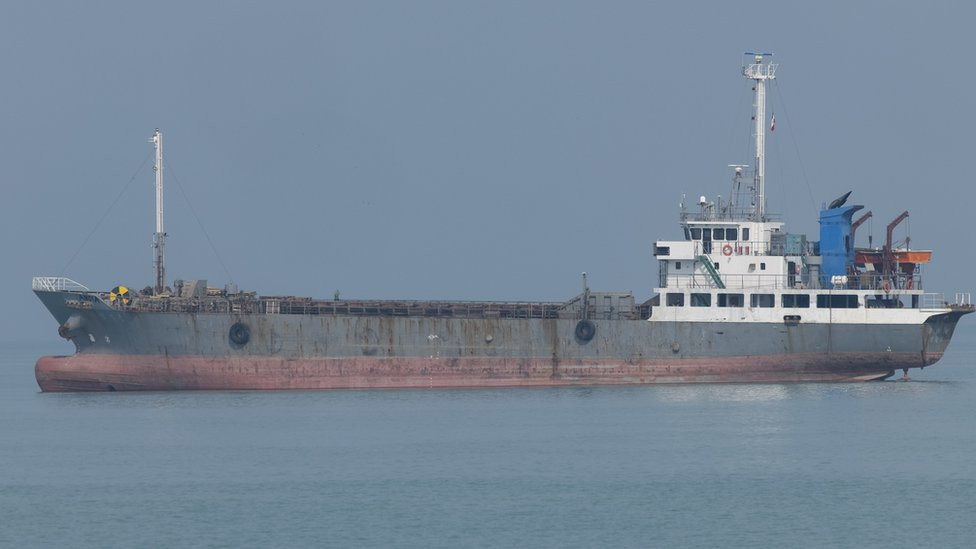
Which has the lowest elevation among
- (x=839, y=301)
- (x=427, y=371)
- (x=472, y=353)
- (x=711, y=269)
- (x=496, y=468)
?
(x=496, y=468)

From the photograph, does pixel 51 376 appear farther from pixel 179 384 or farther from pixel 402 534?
pixel 402 534

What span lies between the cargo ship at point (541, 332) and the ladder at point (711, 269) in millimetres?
67

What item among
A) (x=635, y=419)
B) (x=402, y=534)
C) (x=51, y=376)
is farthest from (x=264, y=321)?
(x=402, y=534)

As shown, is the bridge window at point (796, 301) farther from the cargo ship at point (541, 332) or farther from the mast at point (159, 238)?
the mast at point (159, 238)

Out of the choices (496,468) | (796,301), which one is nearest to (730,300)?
(796,301)

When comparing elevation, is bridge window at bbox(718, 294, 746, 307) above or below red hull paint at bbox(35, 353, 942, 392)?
above

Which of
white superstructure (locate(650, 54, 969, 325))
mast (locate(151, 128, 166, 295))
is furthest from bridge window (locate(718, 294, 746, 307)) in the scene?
mast (locate(151, 128, 166, 295))

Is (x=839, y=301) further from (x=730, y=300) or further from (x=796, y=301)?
(x=730, y=300)

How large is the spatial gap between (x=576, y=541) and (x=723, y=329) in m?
25.1

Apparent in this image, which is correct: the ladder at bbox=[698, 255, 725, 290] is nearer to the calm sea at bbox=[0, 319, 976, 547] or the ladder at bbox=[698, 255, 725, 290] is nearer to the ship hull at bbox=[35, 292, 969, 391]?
the ship hull at bbox=[35, 292, 969, 391]

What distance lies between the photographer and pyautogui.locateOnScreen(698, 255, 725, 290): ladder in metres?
56.6

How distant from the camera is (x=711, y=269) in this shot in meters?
56.7

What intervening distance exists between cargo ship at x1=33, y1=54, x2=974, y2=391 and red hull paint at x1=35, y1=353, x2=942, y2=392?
0.05 meters

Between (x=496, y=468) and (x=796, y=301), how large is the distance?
20804mm
